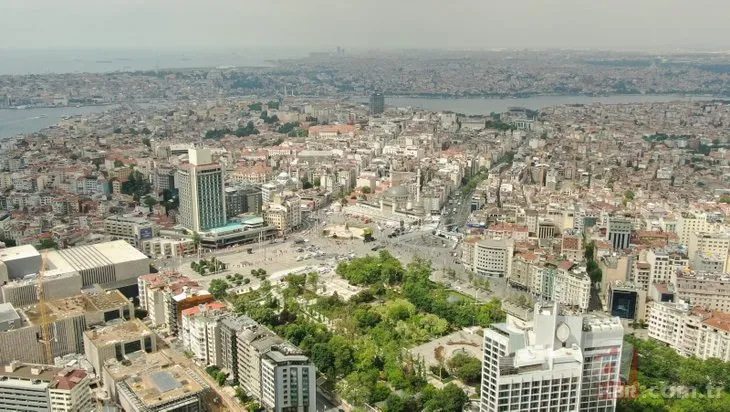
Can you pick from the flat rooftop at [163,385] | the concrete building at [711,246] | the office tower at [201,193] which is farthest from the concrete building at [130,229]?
the concrete building at [711,246]

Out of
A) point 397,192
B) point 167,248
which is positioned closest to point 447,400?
point 167,248

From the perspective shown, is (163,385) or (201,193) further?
(201,193)

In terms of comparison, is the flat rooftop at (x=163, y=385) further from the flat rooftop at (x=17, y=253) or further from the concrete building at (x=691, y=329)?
the concrete building at (x=691, y=329)

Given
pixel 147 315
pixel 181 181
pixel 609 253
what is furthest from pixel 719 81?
pixel 147 315

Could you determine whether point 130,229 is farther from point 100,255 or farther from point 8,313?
point 8,313

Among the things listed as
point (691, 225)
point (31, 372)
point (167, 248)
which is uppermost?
Answer: point (691, 225)
